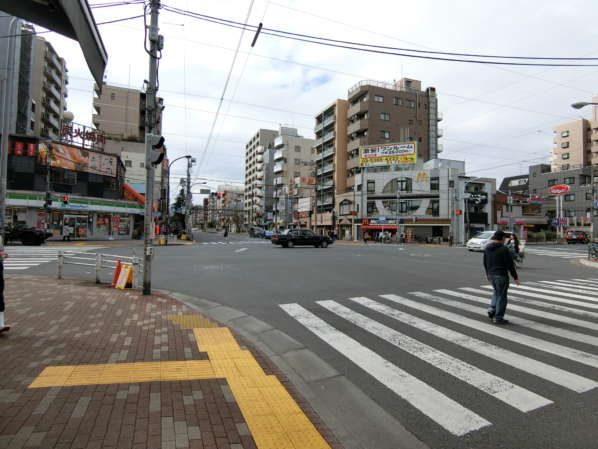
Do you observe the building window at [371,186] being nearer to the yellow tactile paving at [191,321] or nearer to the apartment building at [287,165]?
the apartment building at [287,165]

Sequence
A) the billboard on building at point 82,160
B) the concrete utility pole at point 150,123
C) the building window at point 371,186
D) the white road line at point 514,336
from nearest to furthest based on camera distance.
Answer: the white road line at point 514,336 → the concrete utility pole at point 150,123 → the billboard on building at point 82,160 → the building window at point 371,186

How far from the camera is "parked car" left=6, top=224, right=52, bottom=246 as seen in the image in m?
24.4

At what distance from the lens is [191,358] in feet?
14.4

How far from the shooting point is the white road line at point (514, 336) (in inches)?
183

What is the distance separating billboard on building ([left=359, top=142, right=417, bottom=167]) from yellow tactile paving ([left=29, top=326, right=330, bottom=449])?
51.0 meters

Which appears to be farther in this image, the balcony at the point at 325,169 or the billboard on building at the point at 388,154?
the balcony at the point at 325,169

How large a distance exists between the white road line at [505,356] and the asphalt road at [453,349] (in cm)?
1

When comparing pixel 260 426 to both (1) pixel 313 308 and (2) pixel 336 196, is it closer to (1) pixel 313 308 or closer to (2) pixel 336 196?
(1) pixel 313 308

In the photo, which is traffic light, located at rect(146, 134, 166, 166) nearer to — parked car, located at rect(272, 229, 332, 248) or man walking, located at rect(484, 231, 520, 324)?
man walking, located at rect(484, 231, 520, 324)

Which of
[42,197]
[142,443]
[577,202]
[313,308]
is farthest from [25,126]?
[577,202]

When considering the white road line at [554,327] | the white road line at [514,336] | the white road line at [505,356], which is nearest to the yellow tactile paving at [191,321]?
the white road line at [505,356]

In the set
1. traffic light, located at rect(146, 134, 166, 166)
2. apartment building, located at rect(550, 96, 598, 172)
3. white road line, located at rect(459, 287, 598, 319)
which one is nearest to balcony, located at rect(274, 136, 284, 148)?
apartment building, located at rect(550, 96, 598, 172)

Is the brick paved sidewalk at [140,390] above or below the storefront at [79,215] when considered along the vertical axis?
below

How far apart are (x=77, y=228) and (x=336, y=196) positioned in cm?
4093
